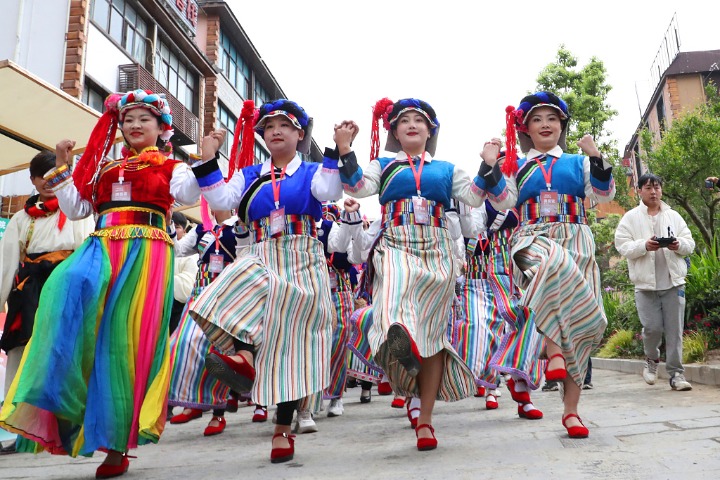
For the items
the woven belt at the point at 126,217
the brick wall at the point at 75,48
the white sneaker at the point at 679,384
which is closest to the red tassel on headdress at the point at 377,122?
the woven belt at the point at 126,217

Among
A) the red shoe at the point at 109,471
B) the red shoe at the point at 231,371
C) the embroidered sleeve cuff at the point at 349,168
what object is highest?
the embroidered sleeve cuff at the point at 349,168

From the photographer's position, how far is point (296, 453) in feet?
12.1

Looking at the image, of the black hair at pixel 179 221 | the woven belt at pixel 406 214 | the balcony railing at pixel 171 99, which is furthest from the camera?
the balcony railing at pixel 171 99

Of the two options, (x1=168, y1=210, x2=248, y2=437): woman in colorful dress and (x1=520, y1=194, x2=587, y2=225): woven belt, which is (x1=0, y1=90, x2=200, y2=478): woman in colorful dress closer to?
(x1=168, y1=210, x2=248, y2=437): woman in colorful dress

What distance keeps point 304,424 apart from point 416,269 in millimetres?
1576

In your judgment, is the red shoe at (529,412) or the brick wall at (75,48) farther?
the brick wall at (75,48)

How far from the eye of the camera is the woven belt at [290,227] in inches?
150

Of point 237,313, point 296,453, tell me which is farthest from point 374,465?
point 237,313

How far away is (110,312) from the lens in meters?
3.38

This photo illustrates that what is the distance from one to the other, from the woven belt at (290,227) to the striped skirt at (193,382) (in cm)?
110

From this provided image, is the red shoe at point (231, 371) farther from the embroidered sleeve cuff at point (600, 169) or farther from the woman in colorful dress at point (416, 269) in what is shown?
the embroidered sleeve cuff at point (600, 169)

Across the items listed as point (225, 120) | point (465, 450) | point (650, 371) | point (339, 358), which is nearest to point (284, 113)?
point (339, 358)

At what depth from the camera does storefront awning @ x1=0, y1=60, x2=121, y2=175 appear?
5.95m

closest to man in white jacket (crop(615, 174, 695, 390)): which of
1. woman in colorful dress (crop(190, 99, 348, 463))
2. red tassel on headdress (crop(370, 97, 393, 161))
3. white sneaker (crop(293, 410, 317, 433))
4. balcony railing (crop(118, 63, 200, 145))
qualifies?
red tassel on headdress (crop(370, 97, 393, 161))
